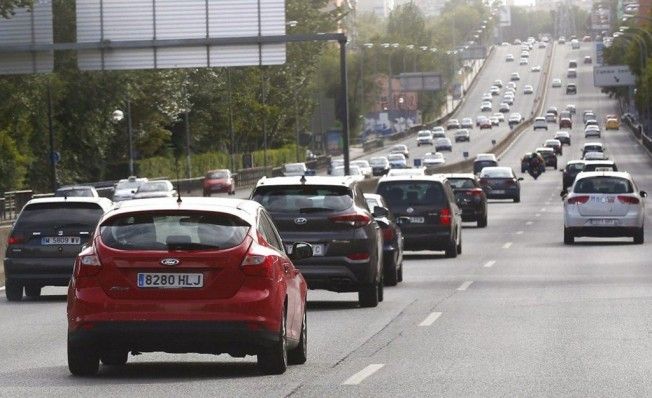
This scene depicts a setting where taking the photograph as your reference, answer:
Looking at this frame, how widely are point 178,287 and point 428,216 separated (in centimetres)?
2188

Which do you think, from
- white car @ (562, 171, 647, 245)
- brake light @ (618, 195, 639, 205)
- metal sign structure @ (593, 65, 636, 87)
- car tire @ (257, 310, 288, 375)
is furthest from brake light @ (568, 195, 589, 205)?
metal sign structure @ (593, 65, 636, 87)

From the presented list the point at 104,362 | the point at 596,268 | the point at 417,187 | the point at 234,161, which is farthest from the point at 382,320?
the point at 234,161

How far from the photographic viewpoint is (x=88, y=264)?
14094 millimetres

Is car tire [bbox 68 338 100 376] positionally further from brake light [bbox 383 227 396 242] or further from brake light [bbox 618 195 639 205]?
brake light [bbox 618 195 639 205]

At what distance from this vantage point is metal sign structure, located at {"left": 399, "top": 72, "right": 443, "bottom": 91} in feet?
579

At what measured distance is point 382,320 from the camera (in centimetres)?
2053

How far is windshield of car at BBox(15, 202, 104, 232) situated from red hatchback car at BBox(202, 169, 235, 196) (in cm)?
7150

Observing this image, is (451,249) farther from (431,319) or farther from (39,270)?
(431,319)

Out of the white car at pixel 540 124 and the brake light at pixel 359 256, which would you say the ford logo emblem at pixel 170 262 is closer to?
the brake light at pixel 359 256

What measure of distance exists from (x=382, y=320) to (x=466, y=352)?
162 inches

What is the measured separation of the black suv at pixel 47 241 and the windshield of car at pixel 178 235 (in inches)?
445

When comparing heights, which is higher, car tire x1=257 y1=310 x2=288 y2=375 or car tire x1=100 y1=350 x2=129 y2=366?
car tire x1=257 y1=310 x2=288 y2=375

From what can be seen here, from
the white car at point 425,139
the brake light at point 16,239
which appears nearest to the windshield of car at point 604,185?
the brake light at point 16,239

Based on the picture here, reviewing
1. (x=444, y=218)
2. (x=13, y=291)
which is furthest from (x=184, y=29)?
(x=13, y=291)
